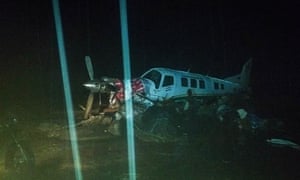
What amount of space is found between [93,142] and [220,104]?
369 cm

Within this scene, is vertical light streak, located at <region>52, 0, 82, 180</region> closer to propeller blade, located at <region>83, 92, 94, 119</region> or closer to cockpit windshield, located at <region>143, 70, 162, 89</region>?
propeller blade, located at <region>83, 92, 94, 119</region>

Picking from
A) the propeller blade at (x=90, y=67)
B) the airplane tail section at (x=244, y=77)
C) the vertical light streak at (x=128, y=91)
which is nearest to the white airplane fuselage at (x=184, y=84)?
the airplane tail section at (x=244, y=77)

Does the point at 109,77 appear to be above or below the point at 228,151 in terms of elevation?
above

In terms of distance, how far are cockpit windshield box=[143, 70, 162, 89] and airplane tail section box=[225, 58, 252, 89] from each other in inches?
79.9

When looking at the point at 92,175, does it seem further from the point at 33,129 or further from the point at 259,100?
the point at 259,100

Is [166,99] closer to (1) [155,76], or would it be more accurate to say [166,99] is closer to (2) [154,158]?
(1) [155,76]

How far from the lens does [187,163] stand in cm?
1031

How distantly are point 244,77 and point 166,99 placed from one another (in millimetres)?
2283

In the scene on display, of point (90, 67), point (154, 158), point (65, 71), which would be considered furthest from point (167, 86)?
point (65, 71)

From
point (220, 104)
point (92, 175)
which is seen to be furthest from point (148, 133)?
point (92, 175)

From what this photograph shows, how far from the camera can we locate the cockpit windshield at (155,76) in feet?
43.1

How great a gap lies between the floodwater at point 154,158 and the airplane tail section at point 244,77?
2.02 m

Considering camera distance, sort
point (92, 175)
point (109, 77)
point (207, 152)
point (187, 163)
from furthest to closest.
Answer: point (109, 77), point (207, 152), point (187, 163), point (92, 175)

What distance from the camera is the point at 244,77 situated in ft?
44.9
